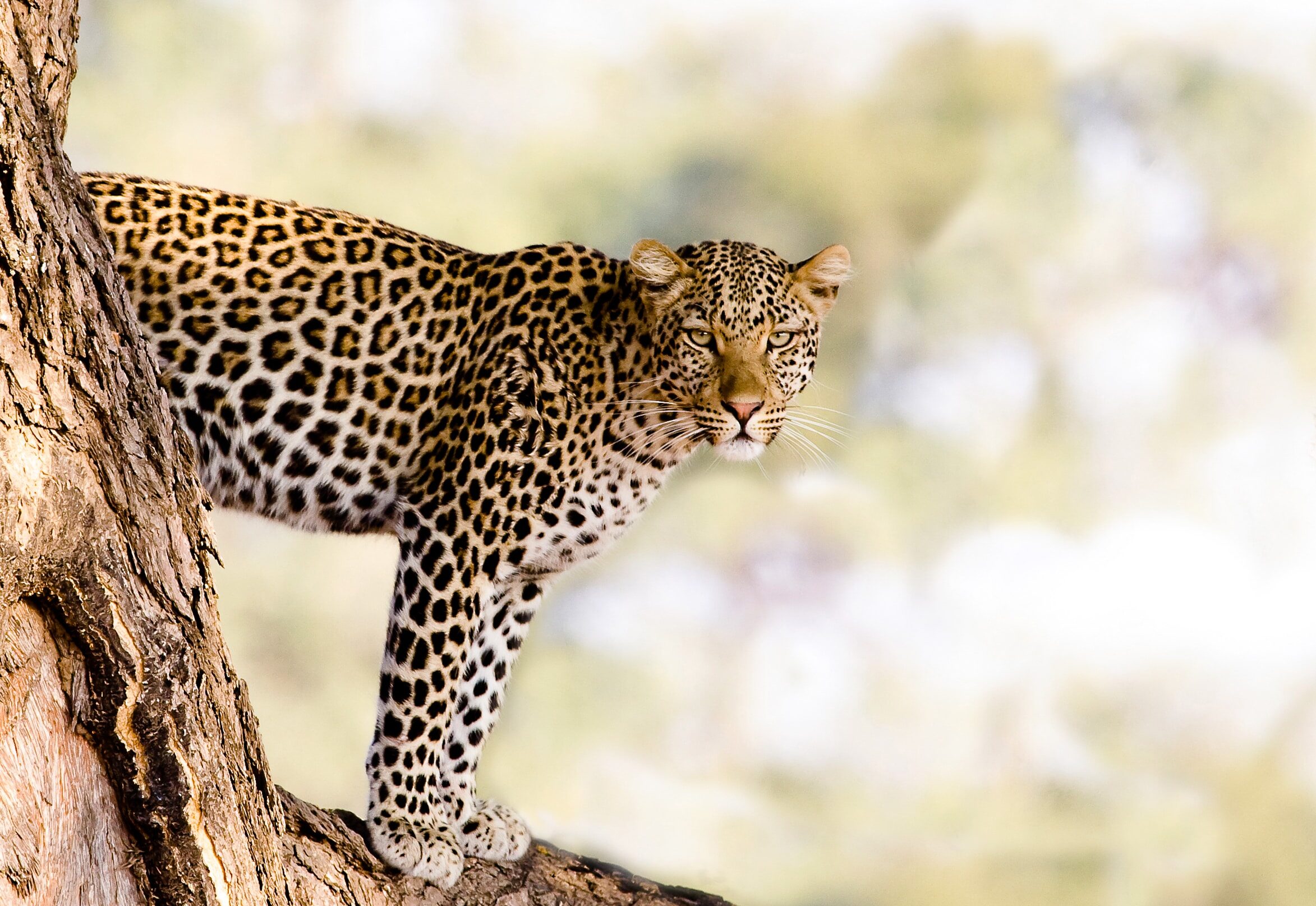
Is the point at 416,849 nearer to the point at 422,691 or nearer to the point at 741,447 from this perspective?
the point at 422,691

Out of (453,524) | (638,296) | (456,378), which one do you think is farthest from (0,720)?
(638,296)

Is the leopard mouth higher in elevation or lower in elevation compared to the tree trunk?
higher

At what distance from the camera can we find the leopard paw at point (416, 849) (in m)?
4.81

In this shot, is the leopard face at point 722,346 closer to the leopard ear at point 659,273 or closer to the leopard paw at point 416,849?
the leopard ear at point 659,273

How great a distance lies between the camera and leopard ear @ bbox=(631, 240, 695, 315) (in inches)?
199

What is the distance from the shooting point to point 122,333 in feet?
11.3

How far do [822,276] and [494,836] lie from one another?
257 centimetres

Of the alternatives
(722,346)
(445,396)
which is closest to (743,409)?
(722,346)

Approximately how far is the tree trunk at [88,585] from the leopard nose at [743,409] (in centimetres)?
206

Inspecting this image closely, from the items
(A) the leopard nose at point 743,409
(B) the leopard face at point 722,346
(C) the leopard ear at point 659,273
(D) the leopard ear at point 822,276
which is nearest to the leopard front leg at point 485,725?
(B) the leopard face at point 722,346

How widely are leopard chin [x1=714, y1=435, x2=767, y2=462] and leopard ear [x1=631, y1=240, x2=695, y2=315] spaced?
56cm

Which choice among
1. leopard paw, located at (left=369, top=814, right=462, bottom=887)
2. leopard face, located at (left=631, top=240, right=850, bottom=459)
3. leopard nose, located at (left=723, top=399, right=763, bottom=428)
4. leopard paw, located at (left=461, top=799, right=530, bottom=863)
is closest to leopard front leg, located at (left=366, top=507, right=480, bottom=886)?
leopard paw, located at (left=369, top=814, right=462, bottom=887)

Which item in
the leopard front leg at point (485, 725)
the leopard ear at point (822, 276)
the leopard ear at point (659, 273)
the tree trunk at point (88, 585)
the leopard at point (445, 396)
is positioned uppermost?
the leopard ear at point (822, 276)

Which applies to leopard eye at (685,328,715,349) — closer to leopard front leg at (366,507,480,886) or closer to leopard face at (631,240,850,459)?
leopard face at (631,240,850,459)
